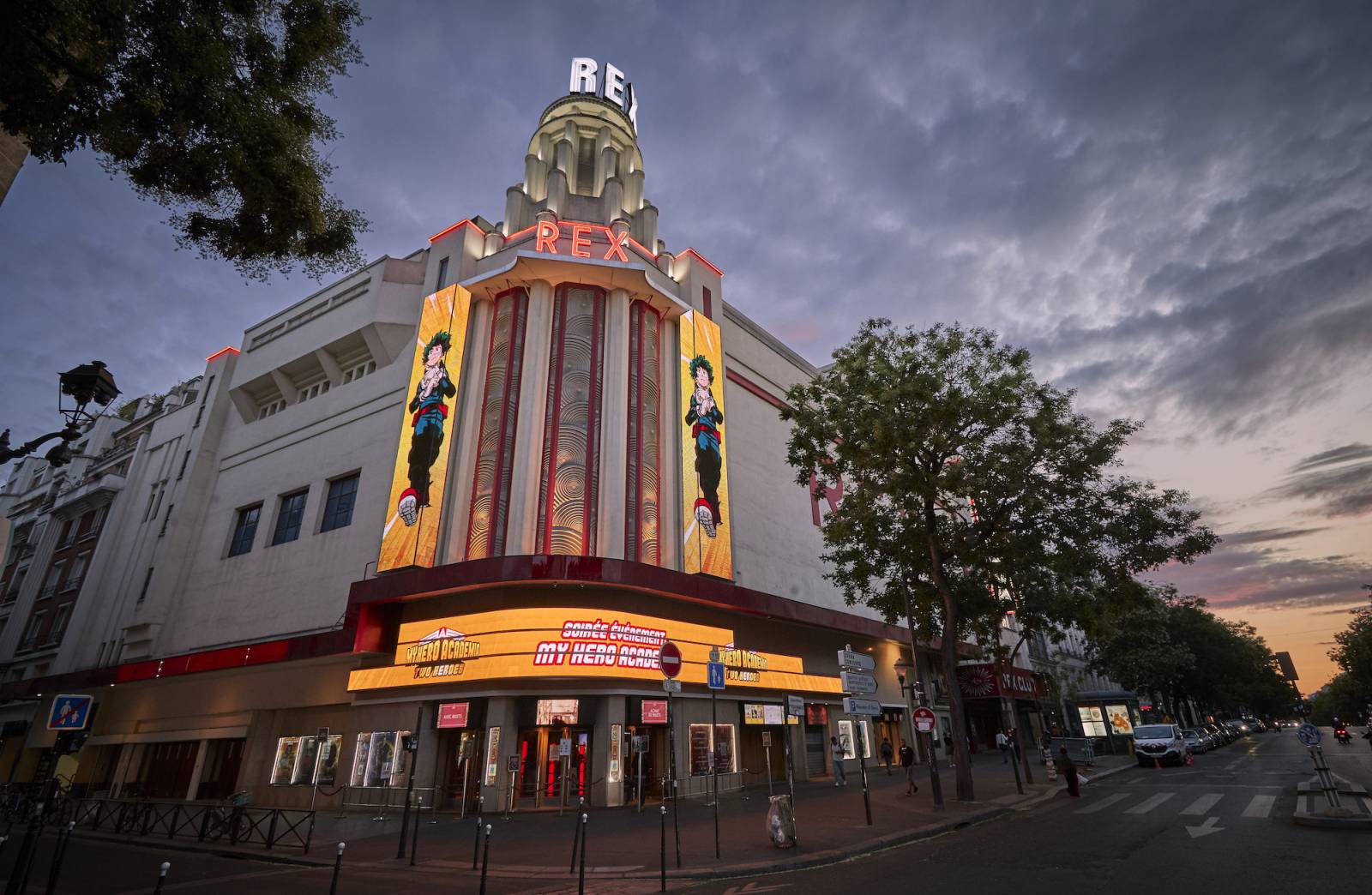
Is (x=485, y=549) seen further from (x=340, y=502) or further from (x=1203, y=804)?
(x=1203, y=804)

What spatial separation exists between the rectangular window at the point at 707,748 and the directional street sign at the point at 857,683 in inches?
360

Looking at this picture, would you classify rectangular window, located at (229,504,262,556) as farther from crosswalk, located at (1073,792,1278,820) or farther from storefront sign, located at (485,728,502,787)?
crosswalk, located at (1073,792,1278,820)

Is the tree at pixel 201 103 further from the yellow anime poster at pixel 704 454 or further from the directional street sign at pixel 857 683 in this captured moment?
the yellow anime poster at pixel 704 454

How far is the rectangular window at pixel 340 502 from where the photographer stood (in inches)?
1156

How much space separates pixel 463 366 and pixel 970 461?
21.5m

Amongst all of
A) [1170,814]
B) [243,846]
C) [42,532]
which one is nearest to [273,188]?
[243,846]

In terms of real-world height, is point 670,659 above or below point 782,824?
above

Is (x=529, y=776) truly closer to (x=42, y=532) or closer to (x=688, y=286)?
(x=688, y=286)

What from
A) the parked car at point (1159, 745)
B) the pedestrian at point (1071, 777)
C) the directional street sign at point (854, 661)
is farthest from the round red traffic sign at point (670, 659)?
the parked car at point (1159, 745)

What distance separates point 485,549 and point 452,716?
19.8 feet

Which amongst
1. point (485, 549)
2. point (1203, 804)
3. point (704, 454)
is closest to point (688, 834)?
point (1203, 804)

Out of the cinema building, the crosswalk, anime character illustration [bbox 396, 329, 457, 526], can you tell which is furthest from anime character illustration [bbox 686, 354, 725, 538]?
the crosswalk

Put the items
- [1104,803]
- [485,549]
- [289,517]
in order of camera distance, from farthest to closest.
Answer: [289,517]
[485,549]
[1104,803]

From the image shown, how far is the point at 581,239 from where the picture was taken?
29594 mm
